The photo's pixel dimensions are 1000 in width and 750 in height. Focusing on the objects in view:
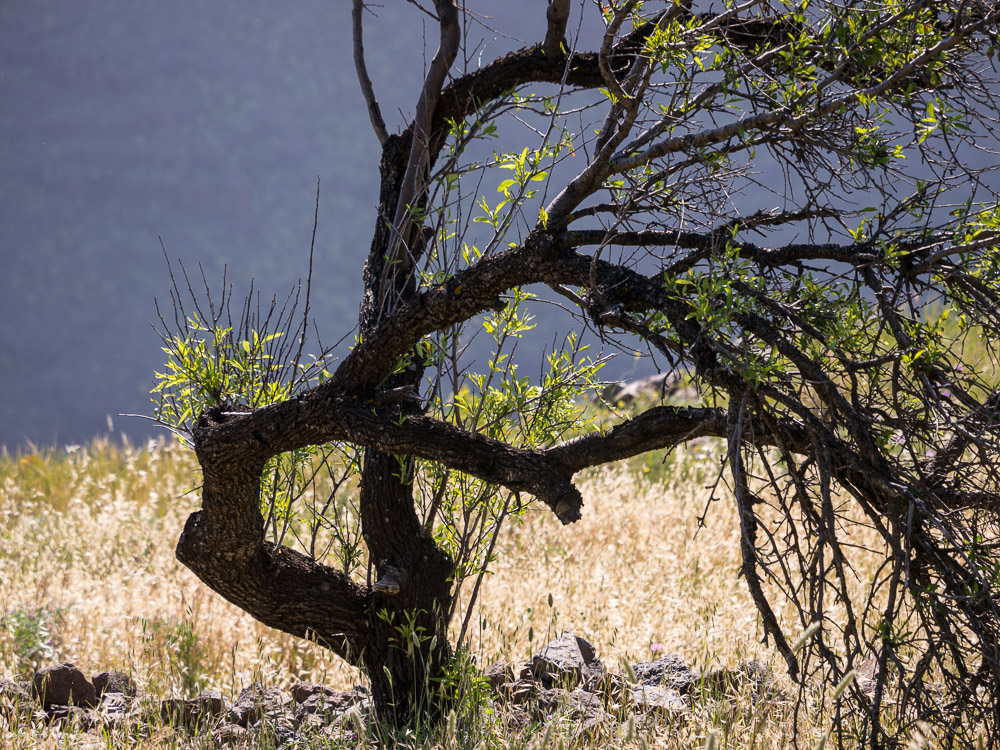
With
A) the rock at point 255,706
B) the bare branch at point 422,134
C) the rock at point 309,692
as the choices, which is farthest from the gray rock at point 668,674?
the bare branch at point 422,134

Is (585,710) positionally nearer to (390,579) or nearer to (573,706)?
(573,706)

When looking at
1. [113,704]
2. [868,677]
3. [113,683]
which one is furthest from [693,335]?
[113,683]

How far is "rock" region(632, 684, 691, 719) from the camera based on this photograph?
3.08 m

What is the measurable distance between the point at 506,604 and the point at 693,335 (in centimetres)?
262

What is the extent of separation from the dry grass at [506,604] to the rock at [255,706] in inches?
3.0

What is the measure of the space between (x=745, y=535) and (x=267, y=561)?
5.83ft

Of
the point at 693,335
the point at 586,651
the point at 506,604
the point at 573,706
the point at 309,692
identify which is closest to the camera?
the point at 693,335

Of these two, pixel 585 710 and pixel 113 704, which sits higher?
pixel 113 704

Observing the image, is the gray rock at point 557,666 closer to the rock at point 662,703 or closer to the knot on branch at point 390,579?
the rock at point 662,703

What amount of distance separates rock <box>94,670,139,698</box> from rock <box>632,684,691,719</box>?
2068 mm

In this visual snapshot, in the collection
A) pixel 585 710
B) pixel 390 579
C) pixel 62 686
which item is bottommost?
pixel 585 710

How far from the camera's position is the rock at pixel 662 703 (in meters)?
3.08

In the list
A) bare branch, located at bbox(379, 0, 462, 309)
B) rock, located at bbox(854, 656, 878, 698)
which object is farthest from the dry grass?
bare branch, located at bbox(379, 0, 462, 309)

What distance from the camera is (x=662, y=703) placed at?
3121 millimetres
